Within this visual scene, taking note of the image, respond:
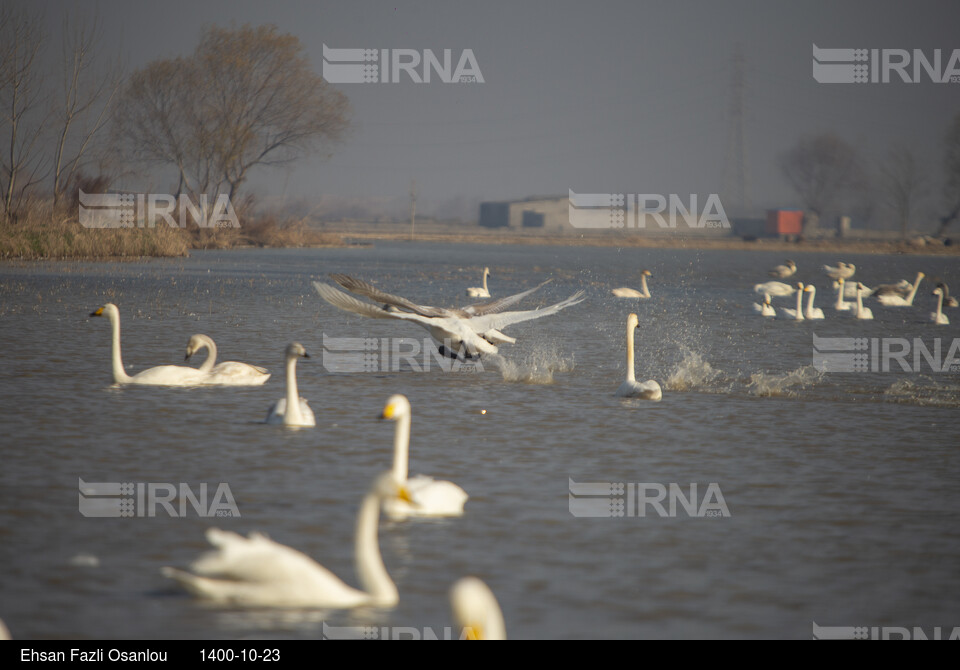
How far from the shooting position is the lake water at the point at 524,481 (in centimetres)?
609

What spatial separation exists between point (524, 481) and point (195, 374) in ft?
18.7

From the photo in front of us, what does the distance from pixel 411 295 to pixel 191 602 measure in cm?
2487

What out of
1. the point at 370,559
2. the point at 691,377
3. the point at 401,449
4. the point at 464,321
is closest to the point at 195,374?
the point at 464,321

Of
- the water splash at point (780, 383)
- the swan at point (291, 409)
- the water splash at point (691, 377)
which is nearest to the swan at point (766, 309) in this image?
the water splash at point (780, 383)

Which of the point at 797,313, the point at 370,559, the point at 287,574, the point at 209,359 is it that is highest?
the point at 797,313

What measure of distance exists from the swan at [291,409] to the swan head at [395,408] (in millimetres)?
3186

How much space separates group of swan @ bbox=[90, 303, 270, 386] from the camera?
43.7 feet

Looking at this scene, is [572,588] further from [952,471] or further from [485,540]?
[952,471]

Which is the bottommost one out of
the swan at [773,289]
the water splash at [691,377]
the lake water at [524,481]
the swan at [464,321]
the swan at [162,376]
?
the lake water at [524,481]

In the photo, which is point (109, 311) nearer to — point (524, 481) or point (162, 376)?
point (162, 376)

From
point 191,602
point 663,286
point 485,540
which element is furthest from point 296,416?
point 663,286

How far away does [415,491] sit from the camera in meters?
7.76

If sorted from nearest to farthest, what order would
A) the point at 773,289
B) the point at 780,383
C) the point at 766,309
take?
the point at 780,383, the point at 766,309, the point at 773,289

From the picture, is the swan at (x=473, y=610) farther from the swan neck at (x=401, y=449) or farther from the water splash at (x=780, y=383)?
the water splash at (x=780, y=383)
